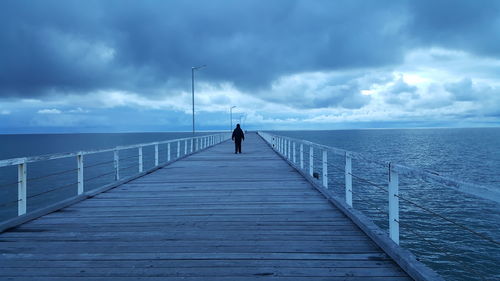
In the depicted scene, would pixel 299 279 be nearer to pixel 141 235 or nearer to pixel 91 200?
pixel 141 235

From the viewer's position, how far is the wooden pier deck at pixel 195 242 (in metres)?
3.30

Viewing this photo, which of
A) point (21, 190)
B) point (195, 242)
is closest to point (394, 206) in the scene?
point (195, 242)

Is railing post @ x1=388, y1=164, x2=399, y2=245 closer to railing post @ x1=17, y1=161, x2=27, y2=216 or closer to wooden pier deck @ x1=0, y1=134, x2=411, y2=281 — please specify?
wooden pier deck @ x1=0, y1=134, x2=411, y2=281

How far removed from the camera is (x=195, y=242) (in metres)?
4.16

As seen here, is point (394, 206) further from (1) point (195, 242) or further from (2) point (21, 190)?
(2) point (21, 190)

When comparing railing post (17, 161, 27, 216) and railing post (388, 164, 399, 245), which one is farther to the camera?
railing post (17, 161, 27, 216)

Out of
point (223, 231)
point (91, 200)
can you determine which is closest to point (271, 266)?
point (223, 231)

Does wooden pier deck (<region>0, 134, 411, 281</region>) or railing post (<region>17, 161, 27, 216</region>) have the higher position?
railing post (<region>17, 161, 27, 216</region>)

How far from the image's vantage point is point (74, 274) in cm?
327

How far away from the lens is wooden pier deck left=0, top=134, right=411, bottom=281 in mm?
3303

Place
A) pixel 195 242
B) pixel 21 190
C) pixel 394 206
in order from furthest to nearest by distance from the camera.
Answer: pixel 21 190
pixel 195 242
pixel 394 206

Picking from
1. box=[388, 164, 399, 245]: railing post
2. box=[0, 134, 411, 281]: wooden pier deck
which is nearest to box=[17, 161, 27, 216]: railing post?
box=[0, 134, 411, 281]: wooden pier deck

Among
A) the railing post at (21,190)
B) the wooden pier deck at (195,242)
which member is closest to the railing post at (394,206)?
the wooden pier deck at (195,242)

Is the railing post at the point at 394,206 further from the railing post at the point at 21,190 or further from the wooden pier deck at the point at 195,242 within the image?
the railing post at the point at 21,190
